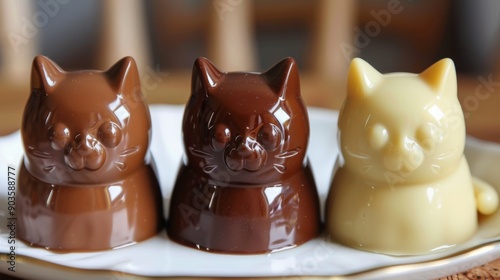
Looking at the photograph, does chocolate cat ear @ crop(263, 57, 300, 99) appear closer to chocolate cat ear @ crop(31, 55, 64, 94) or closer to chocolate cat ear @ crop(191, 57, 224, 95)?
chocolate cat ear @ crop(191, 57, 224, 95)

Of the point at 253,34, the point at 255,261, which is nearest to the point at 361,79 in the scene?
the point at 255,261

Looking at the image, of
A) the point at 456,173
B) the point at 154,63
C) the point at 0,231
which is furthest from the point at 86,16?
the point at 456,173

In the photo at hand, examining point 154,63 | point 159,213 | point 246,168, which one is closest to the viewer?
point 246,168

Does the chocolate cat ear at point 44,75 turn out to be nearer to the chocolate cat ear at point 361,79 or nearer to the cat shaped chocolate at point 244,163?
the cat shaped chocolate at point 244,163

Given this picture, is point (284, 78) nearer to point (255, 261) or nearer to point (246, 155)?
point (246, 155)

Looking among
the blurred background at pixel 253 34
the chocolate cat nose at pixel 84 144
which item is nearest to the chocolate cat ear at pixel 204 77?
the chocolate cat nose at pixel 84 144

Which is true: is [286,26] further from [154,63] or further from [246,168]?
[246,168]
